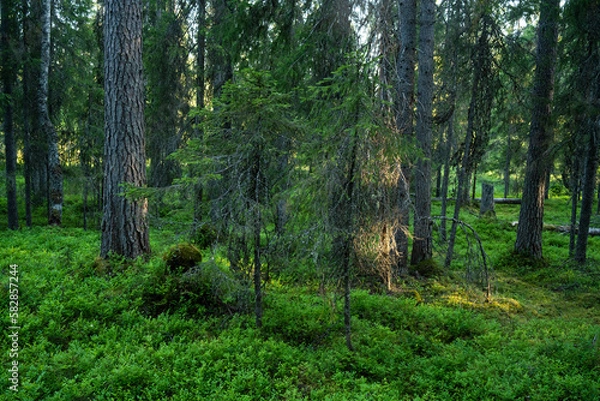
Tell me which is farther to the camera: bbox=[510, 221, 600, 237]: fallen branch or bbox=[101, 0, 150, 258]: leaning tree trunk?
bbox=[510, 221, 600, 237]: fallen branch

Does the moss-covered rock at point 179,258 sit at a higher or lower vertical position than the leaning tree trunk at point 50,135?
lower

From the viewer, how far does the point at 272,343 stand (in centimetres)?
491

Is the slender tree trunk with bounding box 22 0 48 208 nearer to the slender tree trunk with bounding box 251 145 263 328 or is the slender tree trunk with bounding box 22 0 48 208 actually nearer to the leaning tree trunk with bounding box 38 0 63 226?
the leaning tree trunk with bounding box 38 0 63 226

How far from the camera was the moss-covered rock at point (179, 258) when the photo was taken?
6.26 meters

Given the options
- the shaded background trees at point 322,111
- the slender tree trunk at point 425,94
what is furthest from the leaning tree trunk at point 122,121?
the slender tree trunk at point 425,94

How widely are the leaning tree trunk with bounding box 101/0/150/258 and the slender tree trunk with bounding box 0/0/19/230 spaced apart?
941cm

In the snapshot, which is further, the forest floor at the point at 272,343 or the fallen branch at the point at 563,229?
the fallen branch at the point at 563,229

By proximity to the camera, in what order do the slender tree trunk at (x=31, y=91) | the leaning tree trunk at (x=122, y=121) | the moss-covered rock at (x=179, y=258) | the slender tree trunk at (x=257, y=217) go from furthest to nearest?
the slender tree trunk at (x=31, y=91) < the leaning tree trunk at (x=122, y=121) < the moss-covered rock at (x=179, y=258) < the slender tree trunk at (x=257, y=217)

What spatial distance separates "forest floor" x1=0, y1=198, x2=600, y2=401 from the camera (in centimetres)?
405

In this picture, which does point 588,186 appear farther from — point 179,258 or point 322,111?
point 179,258

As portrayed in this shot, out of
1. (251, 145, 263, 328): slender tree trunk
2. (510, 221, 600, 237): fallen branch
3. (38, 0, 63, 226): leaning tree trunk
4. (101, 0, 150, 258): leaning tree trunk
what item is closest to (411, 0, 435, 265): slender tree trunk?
(251, 145, 263, 328): slender tree trunk

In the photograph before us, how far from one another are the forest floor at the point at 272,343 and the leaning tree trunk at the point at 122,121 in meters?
0.60

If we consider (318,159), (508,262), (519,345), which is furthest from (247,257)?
(508,262)

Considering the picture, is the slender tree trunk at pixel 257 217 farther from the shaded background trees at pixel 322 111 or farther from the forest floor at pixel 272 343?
the forest floor at pixel 272 343
